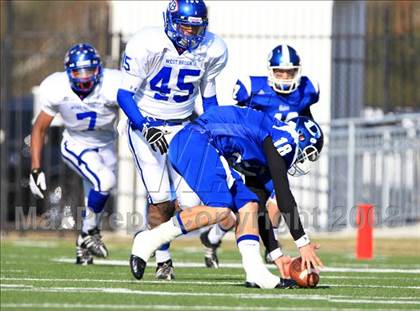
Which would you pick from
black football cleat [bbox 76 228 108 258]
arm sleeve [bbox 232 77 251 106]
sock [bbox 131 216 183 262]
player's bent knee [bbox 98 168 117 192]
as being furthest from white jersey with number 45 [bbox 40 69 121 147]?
sock [bbox 131 216 183 262]

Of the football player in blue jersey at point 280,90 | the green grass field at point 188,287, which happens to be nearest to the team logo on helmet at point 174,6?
the football player in blue jersey at point 280,90

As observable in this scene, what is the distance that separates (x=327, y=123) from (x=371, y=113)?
4.84 m

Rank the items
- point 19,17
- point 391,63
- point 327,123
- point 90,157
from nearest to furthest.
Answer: point 90,157 → point 327,123 → point 391,63 → point 19,17

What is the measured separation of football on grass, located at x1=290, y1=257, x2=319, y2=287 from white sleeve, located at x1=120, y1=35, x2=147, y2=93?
2.11 metres

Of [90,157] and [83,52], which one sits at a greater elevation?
[83,52]

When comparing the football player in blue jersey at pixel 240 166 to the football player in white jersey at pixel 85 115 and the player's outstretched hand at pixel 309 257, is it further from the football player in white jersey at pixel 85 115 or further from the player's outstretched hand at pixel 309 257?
the football player in white jersey at pixel 85 115

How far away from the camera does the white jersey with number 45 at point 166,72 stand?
10.6 metres

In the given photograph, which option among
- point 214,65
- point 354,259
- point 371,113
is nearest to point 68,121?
point 214,65

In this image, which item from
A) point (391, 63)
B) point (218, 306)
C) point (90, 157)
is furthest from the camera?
point (391, 63)

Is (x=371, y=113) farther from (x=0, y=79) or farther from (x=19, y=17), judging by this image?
(x=19, y=17)

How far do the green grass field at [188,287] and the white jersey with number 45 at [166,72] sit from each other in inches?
51.7

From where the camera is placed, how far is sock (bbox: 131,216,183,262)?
925 centimetres

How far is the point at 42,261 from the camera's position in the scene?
498 inches

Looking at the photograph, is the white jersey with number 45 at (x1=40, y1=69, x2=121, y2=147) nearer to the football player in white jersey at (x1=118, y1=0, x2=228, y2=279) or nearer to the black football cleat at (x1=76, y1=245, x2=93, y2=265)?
the black football cleat at (x1=76, y1=245, x2=93, y2=265)
